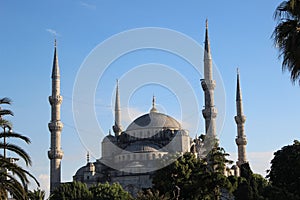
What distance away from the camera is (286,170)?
4509 centimetres

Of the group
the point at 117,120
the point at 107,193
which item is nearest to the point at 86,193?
the point at 107,193

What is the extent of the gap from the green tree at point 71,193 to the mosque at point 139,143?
22.5 ft

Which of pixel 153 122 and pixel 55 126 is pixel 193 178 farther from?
pixel 153 122

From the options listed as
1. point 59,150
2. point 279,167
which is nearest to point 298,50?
point 279,167

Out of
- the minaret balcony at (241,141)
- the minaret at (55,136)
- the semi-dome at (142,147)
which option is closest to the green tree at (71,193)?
the minaret at (55,136)

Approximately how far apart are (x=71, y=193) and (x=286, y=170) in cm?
2299

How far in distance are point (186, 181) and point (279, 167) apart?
975cm

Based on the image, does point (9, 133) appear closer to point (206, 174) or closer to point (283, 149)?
point (206, 174)

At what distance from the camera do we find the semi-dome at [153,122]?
80062 millimetres

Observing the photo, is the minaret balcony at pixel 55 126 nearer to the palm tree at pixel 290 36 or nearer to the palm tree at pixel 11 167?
the palm tree at pixel 11 167

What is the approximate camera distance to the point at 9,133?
16906mm

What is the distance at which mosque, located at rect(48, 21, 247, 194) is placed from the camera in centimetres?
6425

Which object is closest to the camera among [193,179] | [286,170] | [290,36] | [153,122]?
[290,36]

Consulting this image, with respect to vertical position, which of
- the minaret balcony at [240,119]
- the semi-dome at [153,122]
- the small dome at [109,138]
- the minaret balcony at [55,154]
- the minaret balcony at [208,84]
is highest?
the minaret balcony at [208,84]
